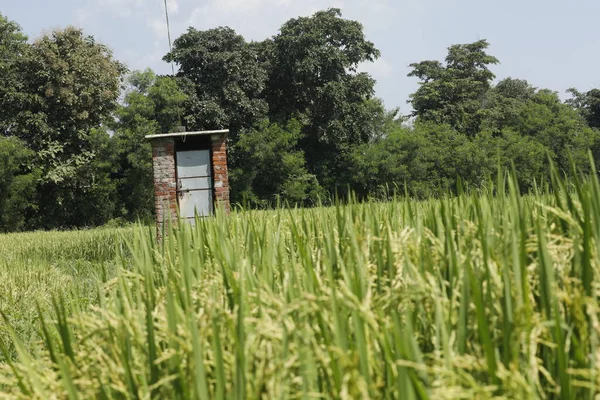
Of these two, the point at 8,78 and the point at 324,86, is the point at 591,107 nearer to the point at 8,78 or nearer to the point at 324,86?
the point at 324,86

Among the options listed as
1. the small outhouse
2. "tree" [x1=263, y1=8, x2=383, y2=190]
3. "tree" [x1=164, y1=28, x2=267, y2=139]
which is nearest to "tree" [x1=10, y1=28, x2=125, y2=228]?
"tree" [x1=164, y1=28, x2=267, y2=139]

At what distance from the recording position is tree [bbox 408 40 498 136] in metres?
45.2

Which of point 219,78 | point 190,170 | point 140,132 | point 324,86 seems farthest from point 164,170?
point 324,86

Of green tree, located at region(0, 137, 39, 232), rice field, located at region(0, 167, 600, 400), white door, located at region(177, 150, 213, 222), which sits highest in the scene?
green tree, located at region(0, 137, 39, 232)

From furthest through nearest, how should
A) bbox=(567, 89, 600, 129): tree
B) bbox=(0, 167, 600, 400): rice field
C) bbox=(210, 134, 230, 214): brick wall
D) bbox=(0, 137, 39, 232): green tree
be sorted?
bbox=(567, 89, 600, 129): tree
bbox=(0, 137, 39, 232): green tree
bbox=(210, 134, 230, 214): brick wall
bbox=(0, 167, 600, 400): rice field

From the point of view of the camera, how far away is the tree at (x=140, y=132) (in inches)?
1273

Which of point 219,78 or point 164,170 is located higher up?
point 219,78

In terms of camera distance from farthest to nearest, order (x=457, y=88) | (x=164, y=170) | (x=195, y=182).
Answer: (x=457, y=88), (x=195, y=182), (x=164, y=170)

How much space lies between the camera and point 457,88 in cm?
4591

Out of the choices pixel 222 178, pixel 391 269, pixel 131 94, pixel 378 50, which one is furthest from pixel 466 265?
pixel 378 50

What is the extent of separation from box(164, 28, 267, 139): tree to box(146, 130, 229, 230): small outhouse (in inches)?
928

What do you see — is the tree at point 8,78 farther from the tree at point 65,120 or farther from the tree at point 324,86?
the tree at point 324,86

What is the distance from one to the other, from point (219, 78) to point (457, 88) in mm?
18655

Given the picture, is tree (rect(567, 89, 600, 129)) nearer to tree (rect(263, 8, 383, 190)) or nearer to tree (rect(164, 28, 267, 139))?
tree (rect(263, 8, 383, 190))
